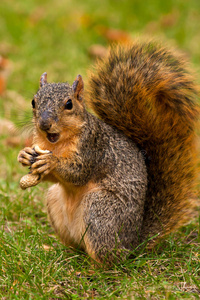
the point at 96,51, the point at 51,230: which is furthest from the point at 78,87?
the point at 96,51

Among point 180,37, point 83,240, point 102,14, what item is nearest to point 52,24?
point 102,14

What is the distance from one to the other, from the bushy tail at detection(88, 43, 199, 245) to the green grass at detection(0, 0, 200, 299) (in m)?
0.19

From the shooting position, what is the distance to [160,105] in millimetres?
2346

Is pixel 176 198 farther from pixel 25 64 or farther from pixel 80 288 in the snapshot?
pixel 25 64

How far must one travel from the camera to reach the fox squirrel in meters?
2.10

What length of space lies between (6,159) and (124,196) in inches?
52.8

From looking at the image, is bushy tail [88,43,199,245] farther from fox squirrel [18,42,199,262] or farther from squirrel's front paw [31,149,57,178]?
squirrel's front paw [31,149,57,178]

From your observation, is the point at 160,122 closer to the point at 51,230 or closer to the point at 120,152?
the point at 120,152

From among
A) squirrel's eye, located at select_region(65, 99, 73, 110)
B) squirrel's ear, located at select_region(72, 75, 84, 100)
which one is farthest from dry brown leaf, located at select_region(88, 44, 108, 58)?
squirrel's eye, located at select_region(65, 99, 73, 110)

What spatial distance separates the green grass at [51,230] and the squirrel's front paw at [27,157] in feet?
1.06

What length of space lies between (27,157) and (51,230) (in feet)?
2.15

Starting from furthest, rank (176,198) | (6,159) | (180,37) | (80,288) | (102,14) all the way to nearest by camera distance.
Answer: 1. (102,14)
2. (180,37)
3. (6,159)
4. (176,198)
5. (80,288)

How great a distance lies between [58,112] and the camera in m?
2.05

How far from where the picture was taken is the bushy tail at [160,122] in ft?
7.45
